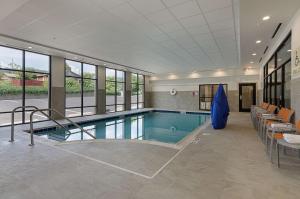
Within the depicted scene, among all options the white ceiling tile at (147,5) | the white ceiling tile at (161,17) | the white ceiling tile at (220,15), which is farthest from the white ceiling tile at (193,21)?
the white ceiling tile at (147,5)

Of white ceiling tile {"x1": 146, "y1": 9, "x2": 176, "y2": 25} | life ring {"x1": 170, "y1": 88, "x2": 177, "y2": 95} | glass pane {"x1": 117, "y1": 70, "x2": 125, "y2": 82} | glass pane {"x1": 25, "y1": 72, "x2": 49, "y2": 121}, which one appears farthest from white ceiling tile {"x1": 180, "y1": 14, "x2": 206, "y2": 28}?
life ring {"x1": 170, "y1": 88, "x2": 177, "y2": 95}

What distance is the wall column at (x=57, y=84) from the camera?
7.59 meters

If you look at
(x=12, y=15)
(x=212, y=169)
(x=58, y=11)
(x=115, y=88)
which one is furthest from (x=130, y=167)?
(x=115, y=88)

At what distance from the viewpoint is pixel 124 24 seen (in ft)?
14.5

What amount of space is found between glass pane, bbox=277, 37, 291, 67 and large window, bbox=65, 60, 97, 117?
336 inches

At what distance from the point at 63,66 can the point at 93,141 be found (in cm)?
529

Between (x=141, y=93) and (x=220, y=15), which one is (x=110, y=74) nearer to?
(x=141, y=93)

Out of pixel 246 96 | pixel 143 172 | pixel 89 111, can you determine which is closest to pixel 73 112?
pixel 89 111

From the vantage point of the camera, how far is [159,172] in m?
2.49

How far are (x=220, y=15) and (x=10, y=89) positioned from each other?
7.45m

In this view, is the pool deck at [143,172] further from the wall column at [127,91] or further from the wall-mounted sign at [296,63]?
the wall column at [127,91]

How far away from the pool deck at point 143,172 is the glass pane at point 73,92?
4.87 meters

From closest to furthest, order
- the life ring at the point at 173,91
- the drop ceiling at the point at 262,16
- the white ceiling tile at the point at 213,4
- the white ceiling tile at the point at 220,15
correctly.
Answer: the drop ceiling at the point at 262,16 < the white ceiling tile at the point at 213,4 < the white ceiling tile at the point at 220,15 < the life ring at the point at 173,91

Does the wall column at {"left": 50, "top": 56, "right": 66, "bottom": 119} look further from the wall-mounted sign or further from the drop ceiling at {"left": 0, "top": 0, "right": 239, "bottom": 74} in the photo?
the wall-mounted sign
